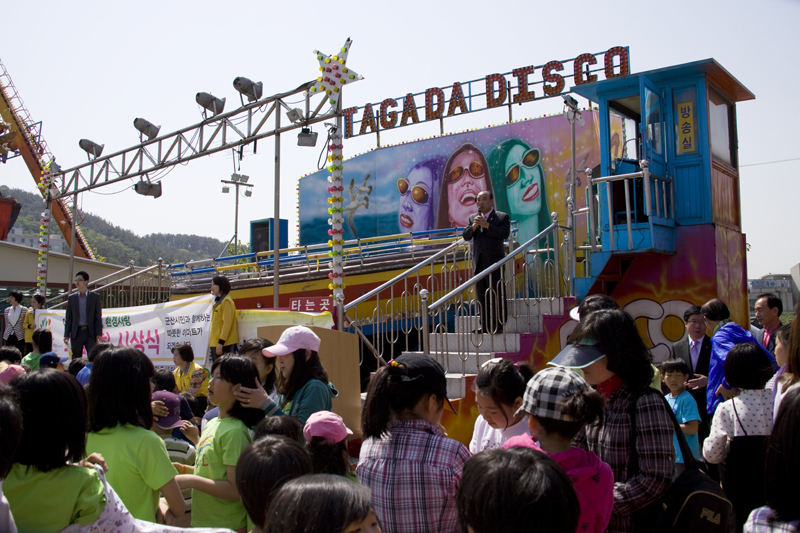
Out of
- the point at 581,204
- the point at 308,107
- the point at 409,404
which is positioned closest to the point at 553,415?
the point at 409,404

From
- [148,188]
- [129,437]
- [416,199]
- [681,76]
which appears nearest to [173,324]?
[148,188]

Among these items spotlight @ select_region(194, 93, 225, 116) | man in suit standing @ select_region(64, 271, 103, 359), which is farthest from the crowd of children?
spotlight @ select_region(194, 93, 225, 116)

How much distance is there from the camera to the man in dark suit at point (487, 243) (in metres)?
7.22

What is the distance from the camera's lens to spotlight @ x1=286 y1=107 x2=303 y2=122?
9.48 meters

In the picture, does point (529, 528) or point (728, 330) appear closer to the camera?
point (529, 528)

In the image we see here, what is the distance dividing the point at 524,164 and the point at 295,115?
336 inches

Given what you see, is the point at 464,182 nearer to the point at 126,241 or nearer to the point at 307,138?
the point at 307,138

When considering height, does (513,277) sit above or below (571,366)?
above

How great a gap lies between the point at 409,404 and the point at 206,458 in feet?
3.94

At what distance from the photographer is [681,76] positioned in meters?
8.12

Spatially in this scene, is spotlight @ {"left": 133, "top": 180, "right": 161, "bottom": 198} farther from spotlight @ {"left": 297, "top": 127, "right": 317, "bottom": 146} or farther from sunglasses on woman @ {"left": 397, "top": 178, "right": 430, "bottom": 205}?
sunglasses on woman @ {"left": 397, "top": 178, "right": 430, "bottom": 205}

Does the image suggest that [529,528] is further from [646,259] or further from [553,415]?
[646,259]

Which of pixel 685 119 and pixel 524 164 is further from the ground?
pixel 524 164

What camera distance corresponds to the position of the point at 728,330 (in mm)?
4812
